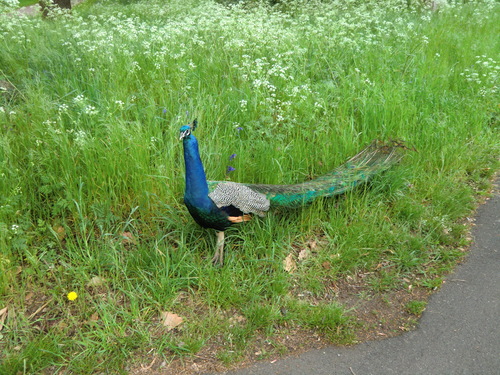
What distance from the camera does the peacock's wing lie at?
3.04 meters

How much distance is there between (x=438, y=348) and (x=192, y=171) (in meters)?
1.88

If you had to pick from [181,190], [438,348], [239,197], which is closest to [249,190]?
[239,197]

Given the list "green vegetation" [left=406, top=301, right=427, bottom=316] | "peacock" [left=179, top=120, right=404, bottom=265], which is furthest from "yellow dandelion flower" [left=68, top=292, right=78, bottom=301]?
"green vegetation" [left=406, top=301, right=427, bottom=316]

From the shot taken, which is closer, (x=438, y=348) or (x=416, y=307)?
(x=438, y=348)

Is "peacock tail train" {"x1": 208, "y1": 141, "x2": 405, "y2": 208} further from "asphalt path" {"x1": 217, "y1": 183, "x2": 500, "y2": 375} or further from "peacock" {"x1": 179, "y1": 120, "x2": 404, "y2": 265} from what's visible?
"asphalt path" {"x1": 217, "y1": 183, "x2": 500, "y2": 375}

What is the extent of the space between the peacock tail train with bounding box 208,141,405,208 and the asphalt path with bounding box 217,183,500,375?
1062mm

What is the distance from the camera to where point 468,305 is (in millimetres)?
3029

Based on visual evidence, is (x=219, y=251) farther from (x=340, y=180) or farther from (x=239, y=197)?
(x=340, y=180)

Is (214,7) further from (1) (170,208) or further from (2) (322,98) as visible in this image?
(1) (170,208)

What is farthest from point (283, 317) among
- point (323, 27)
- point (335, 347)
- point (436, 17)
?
point (436, 17)

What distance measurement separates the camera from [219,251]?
3244 mm

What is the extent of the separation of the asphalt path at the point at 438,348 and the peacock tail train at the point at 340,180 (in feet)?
3.49

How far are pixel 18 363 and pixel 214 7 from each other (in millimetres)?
6559

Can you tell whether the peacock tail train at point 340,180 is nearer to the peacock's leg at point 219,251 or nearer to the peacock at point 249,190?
the peacock at point 249,190
